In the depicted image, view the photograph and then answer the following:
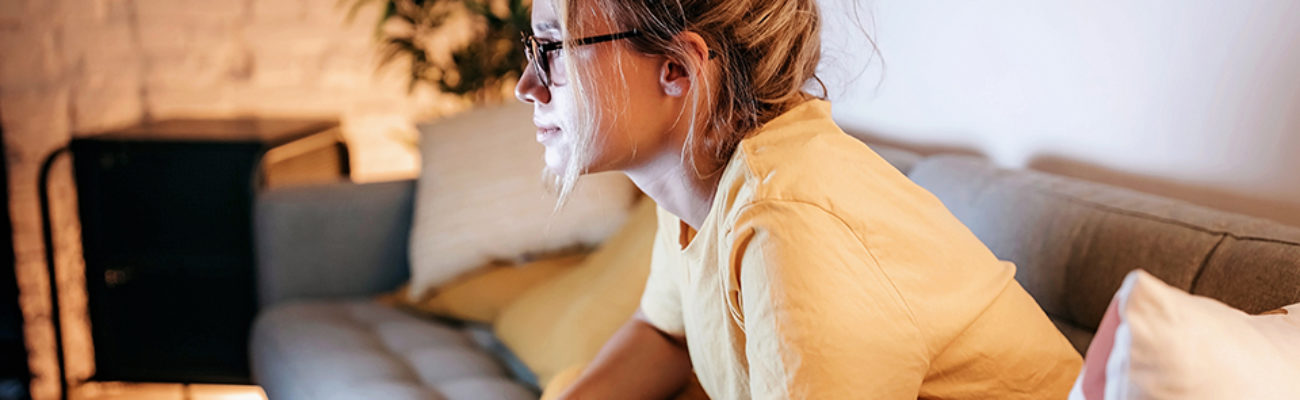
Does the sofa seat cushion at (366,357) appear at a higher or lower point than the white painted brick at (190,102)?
lower

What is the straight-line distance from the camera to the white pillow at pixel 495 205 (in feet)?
5.53

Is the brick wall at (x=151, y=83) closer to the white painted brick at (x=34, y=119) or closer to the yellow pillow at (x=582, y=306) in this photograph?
the white painted brick at (x=34, y=119)

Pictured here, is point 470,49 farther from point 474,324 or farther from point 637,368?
point 637,368

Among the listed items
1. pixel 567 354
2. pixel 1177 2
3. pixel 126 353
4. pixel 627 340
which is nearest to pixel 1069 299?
pixel 1177 2

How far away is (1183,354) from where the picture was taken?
505 mm

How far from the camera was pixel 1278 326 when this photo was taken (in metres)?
0.61

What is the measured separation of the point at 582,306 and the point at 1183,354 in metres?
1.00

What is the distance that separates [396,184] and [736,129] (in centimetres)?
120

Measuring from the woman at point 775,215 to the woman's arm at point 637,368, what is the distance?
0.12 m

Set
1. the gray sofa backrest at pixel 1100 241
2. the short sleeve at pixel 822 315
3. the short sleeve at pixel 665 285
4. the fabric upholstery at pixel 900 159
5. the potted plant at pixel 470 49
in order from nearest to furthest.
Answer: the short sleeve at pixel 822 315
the gray sofa backrest at pixel 1100 241
the short sleeve at pixel 665 285
the fabric upholstery at pixel 900 159
the potted plant at pixel 470 49

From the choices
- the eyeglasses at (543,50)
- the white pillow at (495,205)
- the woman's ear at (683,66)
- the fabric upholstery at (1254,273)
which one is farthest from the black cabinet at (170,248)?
the fabric upholstery at (1254,273)

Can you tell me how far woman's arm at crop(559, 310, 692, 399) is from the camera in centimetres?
113

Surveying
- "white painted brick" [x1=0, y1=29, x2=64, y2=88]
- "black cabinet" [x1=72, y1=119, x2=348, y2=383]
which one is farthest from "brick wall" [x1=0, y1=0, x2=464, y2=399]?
"black cabinet" [x1=72, y1=119, x2=348, y2=383]

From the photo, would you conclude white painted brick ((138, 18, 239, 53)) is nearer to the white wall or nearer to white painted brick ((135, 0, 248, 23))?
white painted brick ((135, 0, 248, 23))
